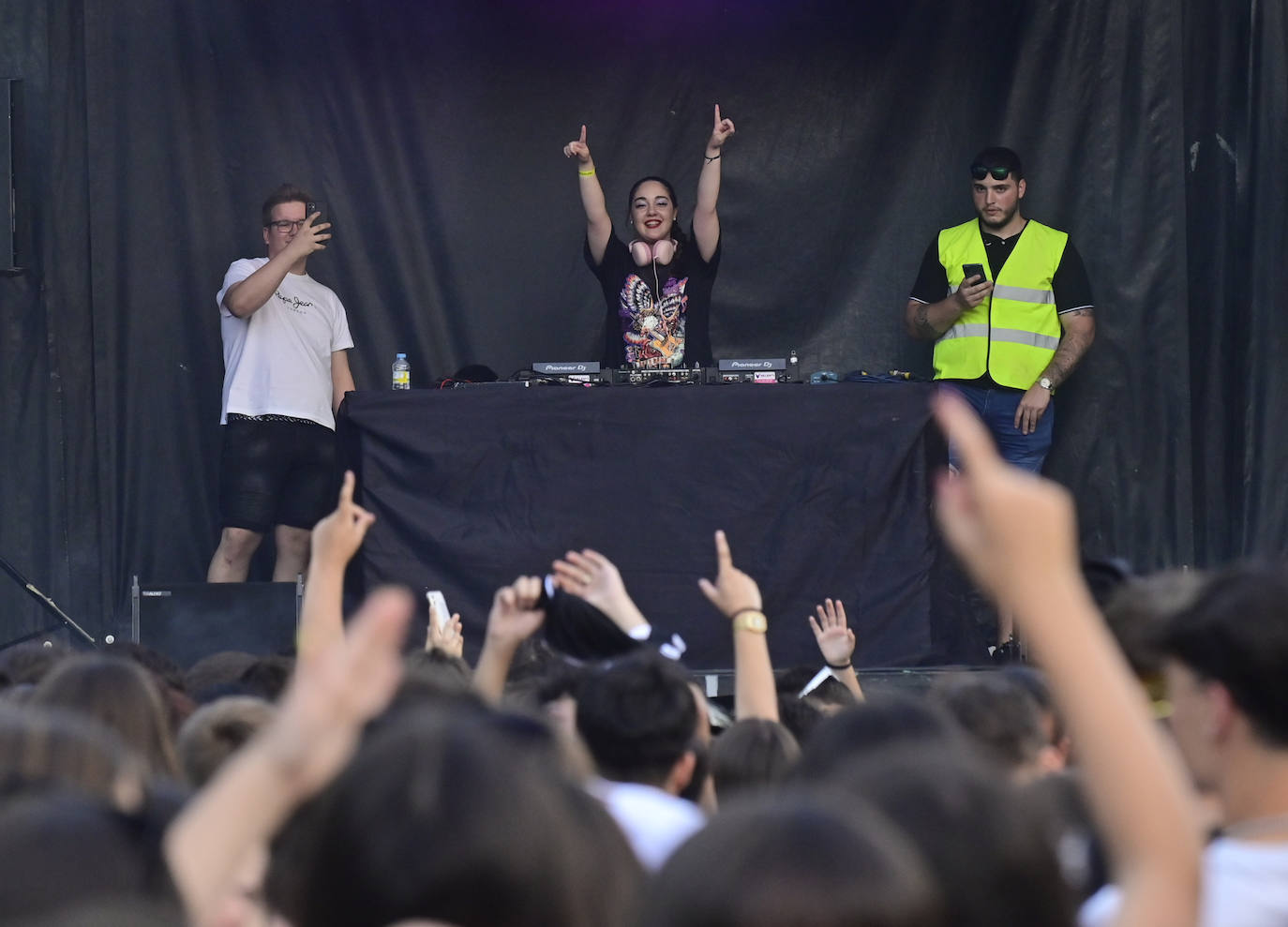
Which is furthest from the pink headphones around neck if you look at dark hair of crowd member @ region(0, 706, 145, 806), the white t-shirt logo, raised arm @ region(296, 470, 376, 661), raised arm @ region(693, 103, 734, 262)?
dark hair of crowd member @ region(0, 706, 145, 806)

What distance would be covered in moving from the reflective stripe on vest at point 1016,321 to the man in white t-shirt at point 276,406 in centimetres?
281

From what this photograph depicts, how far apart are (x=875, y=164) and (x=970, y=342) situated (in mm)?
1128

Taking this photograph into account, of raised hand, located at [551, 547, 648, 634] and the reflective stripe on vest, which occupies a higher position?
the reflective stripe on vest

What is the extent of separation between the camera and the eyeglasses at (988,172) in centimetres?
714

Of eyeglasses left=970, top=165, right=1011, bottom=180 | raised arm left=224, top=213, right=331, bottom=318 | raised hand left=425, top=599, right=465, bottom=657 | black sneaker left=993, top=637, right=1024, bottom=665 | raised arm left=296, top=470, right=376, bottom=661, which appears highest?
eyeglasses left=970, top=165, right=1011, bottom=180

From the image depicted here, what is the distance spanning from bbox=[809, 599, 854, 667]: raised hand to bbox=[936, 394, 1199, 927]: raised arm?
3404 mm

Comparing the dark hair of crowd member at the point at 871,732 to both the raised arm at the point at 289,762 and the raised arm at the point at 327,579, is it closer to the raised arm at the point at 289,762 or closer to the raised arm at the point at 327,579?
the raised arm at the point at 289,762

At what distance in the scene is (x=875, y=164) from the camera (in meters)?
7.79

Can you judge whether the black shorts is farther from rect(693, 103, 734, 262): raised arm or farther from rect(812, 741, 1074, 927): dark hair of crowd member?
rect(812, 741, 1074, 927): dark hair of crowd member

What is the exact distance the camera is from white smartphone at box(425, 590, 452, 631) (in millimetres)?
5500

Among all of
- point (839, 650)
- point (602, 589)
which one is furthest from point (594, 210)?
point (602, 589)

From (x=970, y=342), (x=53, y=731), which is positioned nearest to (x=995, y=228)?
(x=970, y=342)

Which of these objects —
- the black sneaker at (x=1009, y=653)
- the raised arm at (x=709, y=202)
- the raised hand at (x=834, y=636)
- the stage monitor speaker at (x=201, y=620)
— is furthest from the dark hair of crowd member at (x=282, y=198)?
the black sneaker at (x=1009, y=653)

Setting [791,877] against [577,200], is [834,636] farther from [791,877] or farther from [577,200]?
[791,877]
